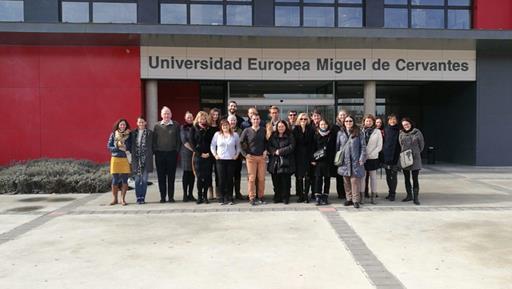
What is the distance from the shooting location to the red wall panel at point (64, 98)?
14695 millimetres

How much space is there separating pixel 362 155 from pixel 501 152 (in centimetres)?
968

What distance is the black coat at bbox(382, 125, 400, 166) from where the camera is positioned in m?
9.36

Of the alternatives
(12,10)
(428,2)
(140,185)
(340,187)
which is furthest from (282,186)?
(12,10)

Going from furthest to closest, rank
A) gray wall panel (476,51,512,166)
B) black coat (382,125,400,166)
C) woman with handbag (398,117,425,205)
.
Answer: gray wall panel (476,51,512,166) < black coat (382,125,400,166) < woman with handbag (398,117,425,205)

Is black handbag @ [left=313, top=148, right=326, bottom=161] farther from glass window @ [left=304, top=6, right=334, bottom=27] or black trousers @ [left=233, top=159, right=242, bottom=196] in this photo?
glass window @ [left=304, top=6, right=334, bottom=27]

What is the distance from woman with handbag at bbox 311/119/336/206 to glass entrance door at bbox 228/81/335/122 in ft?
25.7

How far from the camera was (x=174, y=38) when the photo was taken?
46.1ft

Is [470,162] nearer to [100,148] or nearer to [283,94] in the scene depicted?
[283,94]

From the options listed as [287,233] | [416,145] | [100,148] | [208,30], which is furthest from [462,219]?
[100,148]

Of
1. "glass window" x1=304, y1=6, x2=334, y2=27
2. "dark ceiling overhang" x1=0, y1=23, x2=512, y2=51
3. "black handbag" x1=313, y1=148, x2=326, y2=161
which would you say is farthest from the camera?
"glass window" x1=304, y1=6, x2=334, y2=27

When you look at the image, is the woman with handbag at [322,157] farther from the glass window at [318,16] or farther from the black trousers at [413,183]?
the glass window at [318,16]

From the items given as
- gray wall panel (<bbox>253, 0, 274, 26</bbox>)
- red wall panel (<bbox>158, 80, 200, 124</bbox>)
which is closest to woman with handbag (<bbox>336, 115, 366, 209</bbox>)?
gray wall panel (<bbox>253, 0, 274, 26</bbox>)

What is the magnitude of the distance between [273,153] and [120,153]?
284 centimetres

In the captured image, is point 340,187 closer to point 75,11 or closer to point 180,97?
point 180,97
